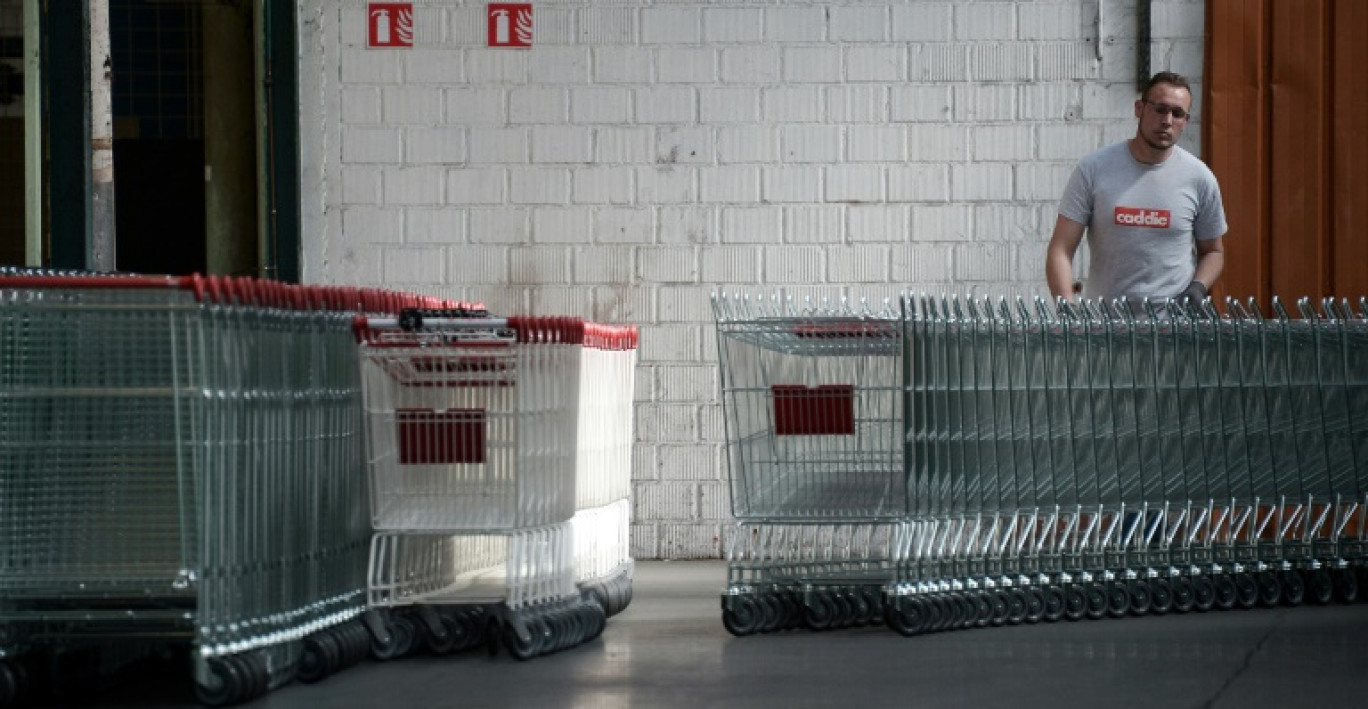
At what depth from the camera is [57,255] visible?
28.1 ft

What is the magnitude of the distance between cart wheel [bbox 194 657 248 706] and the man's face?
476cm

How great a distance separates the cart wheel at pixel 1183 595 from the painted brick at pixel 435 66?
4.61 meters

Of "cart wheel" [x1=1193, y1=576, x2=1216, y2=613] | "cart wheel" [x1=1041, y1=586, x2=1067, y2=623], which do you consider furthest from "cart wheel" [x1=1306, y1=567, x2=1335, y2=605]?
"cart wheel" [x1=1041, y1=586, x2=1067, y2=623]

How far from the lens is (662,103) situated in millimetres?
10477

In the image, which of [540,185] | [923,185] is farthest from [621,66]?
[923,185]

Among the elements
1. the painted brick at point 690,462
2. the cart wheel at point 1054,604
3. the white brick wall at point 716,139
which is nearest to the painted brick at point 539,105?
the white brick wall at point 716,139

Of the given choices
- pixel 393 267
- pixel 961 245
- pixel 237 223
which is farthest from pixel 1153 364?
pixel 237 223

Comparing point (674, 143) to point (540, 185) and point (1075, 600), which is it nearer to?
point (540, 185)

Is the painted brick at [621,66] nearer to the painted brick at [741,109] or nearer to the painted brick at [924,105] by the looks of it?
the painted brick at [741,109]

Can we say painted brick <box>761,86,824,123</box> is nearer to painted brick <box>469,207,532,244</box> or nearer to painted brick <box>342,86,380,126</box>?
painted brick <box>469,207,532,244</box>

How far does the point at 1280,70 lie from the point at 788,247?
263 cm

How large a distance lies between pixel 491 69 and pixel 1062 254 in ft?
10.9

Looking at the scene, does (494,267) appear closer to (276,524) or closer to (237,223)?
(237,223)

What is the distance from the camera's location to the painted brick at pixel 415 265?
34.5 ft
